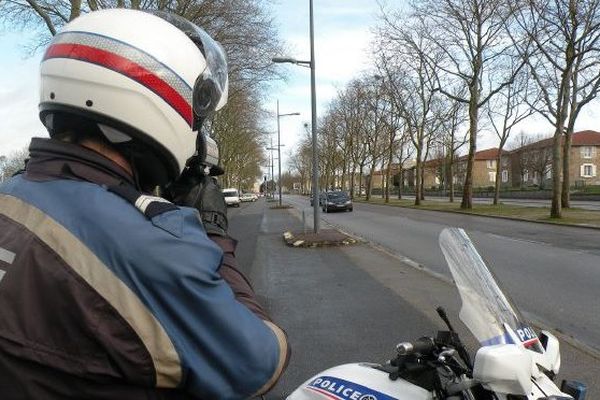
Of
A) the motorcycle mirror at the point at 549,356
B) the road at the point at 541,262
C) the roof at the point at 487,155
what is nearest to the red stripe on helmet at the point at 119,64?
the motorcycle mirror at the point at 549,356

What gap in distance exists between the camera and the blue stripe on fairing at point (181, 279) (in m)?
1.08

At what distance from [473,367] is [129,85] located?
4.15 ft

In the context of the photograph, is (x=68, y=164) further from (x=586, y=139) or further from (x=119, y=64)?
(x=586, y=139)

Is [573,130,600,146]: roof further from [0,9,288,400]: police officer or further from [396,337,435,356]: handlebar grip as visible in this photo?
[0,9,288,400]: police officer

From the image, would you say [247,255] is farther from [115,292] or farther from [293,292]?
[115,292]

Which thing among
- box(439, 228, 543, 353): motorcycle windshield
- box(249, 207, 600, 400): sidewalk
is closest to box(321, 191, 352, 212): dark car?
box(249, 207, 600, 400): sidewalk

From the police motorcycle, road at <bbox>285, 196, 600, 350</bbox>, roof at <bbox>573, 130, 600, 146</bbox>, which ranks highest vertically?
roof at <bbox>573, 130, 600, 146</bbox>

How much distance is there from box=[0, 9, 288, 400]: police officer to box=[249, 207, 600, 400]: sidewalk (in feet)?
4.64

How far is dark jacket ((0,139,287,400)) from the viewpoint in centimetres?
107

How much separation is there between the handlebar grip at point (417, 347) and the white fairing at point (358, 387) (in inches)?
3.9

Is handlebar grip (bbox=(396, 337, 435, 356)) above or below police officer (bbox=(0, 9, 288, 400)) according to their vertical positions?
below

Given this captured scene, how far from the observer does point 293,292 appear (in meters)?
9.30

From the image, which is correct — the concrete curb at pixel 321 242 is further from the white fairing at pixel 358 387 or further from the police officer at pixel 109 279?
the police officer at pixel 109 279

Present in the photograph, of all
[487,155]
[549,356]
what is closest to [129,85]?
[549,356]
